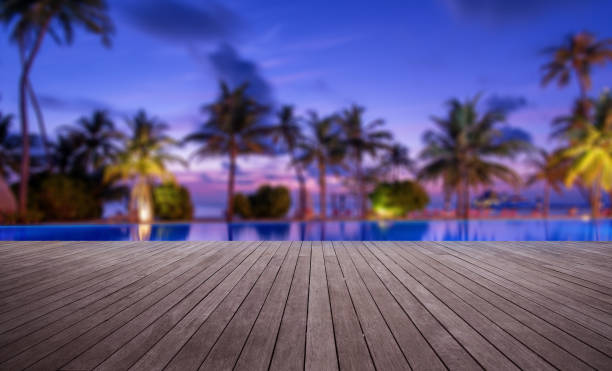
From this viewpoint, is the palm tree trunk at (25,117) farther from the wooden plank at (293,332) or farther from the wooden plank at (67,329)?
the wooden plank at (293,332)

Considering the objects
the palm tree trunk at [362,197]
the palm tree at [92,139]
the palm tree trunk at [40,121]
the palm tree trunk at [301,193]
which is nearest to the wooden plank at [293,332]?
the palm tree trunk at [301,193]

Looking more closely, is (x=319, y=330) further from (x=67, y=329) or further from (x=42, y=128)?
(x=42, y=128)

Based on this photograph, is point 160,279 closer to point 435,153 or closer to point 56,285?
point 56,285

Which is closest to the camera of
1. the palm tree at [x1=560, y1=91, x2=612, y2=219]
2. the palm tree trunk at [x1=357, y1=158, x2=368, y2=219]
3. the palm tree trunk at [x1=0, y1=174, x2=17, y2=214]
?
the palm tree trunk at [x1=0, y1=174, x2=17, y2=214]

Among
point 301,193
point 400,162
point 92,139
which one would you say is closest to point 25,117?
point 92,139

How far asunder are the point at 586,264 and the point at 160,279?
4.93m

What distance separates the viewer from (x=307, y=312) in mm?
2244

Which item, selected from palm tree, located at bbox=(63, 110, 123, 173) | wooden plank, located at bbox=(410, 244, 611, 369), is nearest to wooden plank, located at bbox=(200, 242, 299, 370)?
wooden plank, located at bbox=(410, 244, 611, 369)

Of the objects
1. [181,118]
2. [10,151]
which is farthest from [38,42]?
[181,118]

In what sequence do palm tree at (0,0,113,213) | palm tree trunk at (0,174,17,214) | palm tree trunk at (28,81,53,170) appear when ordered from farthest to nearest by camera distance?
palm tree trunk at (28,81,53,170) < palm tree at (0,0,113,213) < palm tree trunk at (0,174,17,214)

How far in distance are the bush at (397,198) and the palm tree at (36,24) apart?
602 inches

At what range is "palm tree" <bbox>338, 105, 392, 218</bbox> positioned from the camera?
17.6m

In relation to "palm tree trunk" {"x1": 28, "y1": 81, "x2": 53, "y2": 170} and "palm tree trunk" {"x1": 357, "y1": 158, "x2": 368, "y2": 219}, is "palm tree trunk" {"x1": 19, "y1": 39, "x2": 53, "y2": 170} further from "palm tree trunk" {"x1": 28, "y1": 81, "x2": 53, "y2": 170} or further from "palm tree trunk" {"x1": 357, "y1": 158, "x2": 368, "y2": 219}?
"palm tree trunk" {"x1": 357, "y1": 158, "x2": 368, "y2": 219}

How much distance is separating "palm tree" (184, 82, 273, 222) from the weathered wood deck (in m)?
12.2
